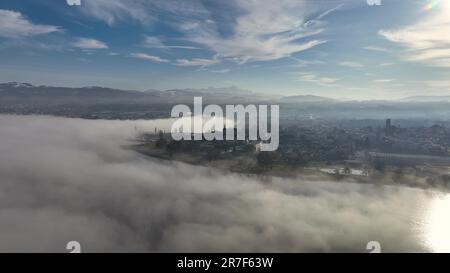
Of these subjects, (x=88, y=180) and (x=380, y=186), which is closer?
(x=380, y=186)

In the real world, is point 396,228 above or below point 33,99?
below

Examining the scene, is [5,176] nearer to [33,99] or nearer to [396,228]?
[396,228]

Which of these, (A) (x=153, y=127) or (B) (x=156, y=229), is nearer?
(B) (x=156, y=229)

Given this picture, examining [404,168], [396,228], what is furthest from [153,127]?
[396,228]
